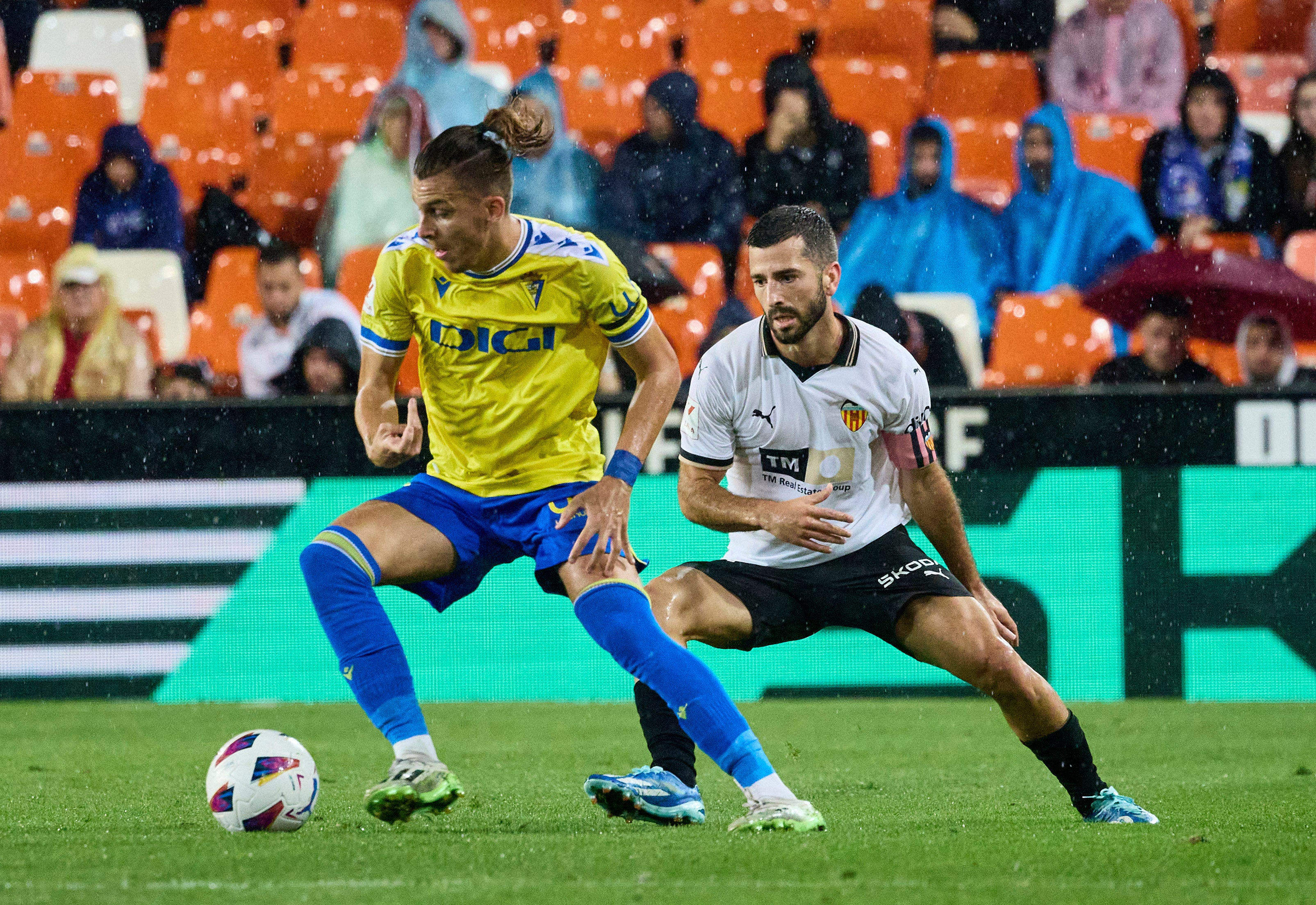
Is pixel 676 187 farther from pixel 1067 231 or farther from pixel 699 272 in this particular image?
pixel 1067 231

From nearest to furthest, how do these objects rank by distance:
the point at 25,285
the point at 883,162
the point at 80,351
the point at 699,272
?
1. the point at 80,351
2. the point at 699,272
3. the point at 25,285
4. the point at 883,162

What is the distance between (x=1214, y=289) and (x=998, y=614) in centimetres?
448

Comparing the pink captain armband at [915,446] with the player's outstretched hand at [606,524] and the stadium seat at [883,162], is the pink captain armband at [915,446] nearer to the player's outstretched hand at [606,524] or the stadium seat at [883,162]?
the player's outstretched hand at [606,524]

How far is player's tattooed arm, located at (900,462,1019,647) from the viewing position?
4562mm

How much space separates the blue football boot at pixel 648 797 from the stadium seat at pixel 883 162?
6.12m

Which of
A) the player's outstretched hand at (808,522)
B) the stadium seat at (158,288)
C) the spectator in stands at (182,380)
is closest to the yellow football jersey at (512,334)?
the player's outstretched hand at (808,522)

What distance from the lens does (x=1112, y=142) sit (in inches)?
406

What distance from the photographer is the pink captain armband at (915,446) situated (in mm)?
4578

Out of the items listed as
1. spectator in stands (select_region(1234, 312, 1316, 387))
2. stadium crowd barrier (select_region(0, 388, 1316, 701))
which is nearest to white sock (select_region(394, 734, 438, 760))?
stadium crowd barrier (select_region(0, 388, 1316, 701))

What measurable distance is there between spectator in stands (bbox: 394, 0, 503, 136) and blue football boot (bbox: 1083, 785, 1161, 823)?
6.92 meters

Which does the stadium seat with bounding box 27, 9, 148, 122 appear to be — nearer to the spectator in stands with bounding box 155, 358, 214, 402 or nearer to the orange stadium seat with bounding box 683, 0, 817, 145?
the spectator in stands with bounding box 155, 358, 214, 402

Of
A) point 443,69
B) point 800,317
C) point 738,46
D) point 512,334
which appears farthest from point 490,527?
point 738,46

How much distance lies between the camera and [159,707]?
770 cm

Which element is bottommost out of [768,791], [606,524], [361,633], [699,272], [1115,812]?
[1115,812]
